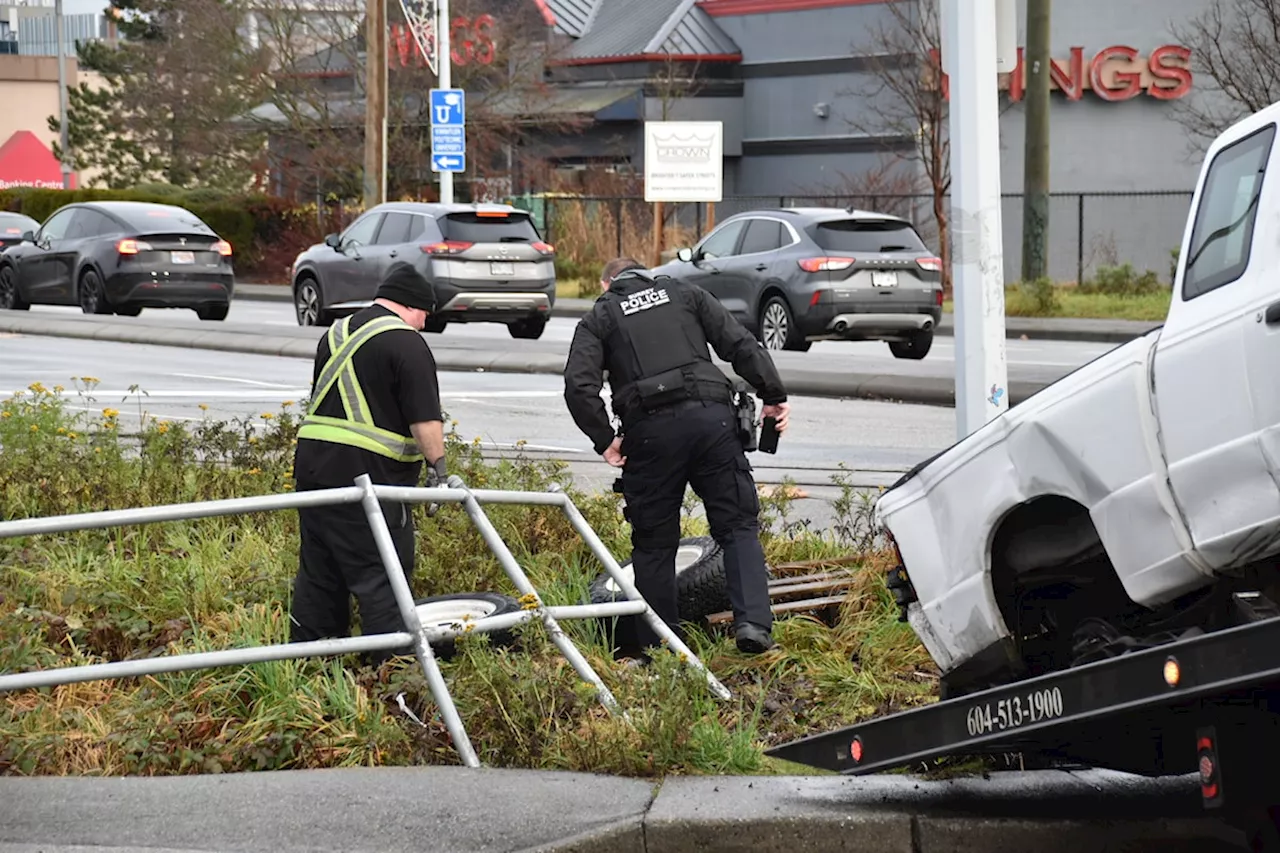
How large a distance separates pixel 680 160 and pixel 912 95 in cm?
714

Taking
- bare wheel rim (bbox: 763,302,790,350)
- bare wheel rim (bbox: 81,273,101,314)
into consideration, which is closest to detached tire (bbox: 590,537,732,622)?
bare wheel rim (bbox: 763,302,790,350)

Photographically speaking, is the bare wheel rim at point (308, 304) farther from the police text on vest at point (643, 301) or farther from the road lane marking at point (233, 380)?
the police text on vest at point (643, 301)

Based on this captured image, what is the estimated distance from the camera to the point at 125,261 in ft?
83.0

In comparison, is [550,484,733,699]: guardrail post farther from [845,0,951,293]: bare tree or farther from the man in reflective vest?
[845,0,951,293]: bare tree

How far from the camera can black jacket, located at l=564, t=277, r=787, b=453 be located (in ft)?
24.5

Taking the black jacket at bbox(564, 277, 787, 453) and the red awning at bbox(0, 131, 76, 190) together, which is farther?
the red awning at bbox(0, 131, 76, 190)

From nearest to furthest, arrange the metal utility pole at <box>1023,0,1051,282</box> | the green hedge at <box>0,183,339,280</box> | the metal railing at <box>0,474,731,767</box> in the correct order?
the metal railing at <box>0,474,731,767</box> < the metal utility pole at <box>1023,0,1051,282</box> < the green hedge at <box>0,183,339,280</box>

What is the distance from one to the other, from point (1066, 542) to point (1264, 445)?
3.12ft

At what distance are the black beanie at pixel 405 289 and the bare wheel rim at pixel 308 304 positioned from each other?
727 inches

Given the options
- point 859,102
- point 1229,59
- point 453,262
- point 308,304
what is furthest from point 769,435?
point 859,102

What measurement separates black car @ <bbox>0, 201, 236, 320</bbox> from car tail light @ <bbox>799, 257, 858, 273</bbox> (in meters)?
8.48

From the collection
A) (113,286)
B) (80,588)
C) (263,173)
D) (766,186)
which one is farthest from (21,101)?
(80,588)

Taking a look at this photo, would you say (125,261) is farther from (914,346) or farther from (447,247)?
(914,346)

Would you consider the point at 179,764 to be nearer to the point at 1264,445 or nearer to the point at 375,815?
the point at 375,815
